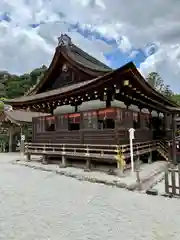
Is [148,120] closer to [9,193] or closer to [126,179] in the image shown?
[126,179]

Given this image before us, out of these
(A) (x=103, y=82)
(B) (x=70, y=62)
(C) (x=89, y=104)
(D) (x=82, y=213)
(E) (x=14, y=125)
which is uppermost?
(B) (x=70, y=62)

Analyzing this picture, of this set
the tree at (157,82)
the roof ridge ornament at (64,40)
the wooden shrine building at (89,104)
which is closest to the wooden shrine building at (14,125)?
the wooden shrine building at (89,104)

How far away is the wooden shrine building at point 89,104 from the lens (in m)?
9.85

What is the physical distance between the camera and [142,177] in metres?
8.84

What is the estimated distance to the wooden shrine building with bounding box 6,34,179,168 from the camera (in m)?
9.85

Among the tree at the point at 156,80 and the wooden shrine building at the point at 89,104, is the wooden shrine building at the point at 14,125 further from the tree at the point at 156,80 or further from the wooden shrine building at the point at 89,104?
the tree at the point at 156,80

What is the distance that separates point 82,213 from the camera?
17.5 ft

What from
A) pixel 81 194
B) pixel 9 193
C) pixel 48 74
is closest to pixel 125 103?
pixel 48 74

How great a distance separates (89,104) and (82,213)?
690cm

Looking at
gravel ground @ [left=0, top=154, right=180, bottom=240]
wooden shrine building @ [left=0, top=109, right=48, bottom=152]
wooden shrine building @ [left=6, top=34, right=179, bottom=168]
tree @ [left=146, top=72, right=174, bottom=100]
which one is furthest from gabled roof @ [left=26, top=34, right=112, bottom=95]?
tree @ [left=146, top=72, right=174, bottom=100]

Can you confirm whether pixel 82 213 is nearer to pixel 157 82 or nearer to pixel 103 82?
pixel 103 82

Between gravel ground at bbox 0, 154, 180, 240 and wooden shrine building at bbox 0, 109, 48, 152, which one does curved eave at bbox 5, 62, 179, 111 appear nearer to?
gravel ground at bbox 0, 154, 180, 240

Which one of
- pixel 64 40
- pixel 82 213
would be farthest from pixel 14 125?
pixel 82 213

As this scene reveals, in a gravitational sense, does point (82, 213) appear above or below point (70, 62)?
below
